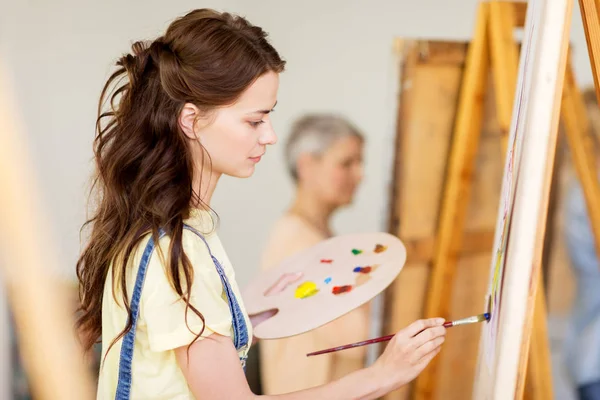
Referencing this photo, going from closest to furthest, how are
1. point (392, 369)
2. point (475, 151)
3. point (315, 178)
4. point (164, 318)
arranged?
point (164, 318) → point (392, 369) → point (475, 151) → point (315, 178)

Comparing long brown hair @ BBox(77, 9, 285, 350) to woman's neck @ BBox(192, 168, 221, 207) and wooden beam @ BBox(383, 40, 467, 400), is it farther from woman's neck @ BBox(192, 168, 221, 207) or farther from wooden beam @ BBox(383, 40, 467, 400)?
wooden beam @ BBox(383, 40, 467, 400)

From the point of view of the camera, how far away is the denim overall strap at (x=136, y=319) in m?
1.21

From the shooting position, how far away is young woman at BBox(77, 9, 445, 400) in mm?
1199

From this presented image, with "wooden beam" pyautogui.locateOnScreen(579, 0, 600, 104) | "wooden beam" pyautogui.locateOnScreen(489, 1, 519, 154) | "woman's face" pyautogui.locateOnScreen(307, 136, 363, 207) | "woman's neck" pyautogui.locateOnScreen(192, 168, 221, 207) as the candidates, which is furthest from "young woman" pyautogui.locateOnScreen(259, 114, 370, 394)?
"wooden beam" pyautogui.locateOnScreen(579, 0, 600, 104)

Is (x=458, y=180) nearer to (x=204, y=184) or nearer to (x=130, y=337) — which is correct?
(x=204, y=184)

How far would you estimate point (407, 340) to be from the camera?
4.23ft

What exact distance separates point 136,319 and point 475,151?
56.1 inches

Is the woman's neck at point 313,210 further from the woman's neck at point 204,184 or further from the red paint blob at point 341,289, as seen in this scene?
the woman's neck at point 204,184

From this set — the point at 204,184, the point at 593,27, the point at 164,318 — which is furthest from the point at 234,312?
the point at 593,27

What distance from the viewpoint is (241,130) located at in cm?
131

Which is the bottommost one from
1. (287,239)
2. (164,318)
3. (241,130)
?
(287,239)

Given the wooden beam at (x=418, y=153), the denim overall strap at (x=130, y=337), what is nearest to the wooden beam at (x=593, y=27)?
the denim overall strap at (x=130, y=337)

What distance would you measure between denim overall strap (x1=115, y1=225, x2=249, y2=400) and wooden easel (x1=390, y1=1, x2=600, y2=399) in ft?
3.35

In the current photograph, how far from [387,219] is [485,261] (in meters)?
0.36
